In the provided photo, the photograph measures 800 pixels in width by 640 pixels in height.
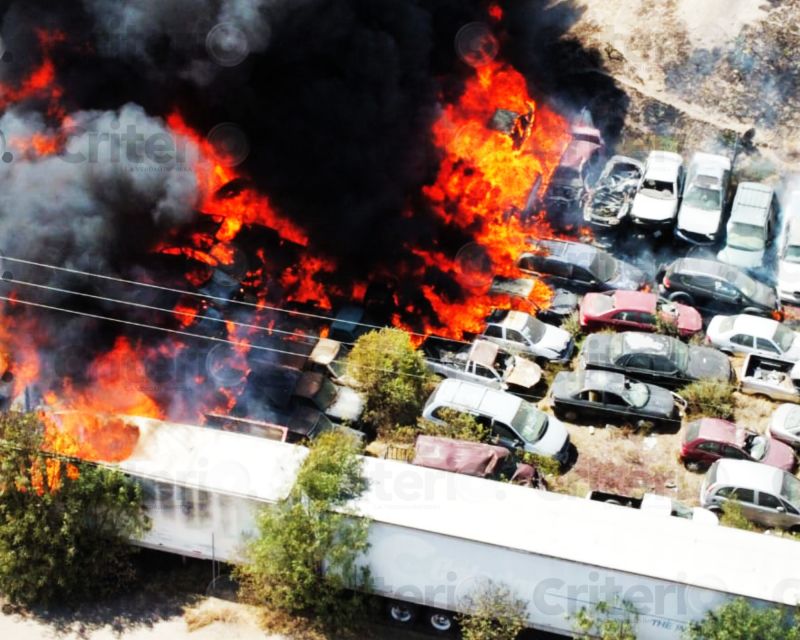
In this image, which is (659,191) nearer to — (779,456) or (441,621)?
(779,456)

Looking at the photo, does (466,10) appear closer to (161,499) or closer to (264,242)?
(264,242)

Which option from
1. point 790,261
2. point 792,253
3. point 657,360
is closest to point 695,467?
point 657,360

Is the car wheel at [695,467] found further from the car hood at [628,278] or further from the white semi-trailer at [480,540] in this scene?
the car hood at [628,278]

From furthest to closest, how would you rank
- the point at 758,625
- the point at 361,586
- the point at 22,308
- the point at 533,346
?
the point at 533,346, the point at 22,308, the point at 361,586, the point at 758,625

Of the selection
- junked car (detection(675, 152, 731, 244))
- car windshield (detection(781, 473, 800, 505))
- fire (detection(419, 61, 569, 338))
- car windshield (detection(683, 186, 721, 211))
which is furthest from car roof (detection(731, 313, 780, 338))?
→ car windshield (detection(683, 186, 721, 211))

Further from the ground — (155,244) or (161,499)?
(155,244)

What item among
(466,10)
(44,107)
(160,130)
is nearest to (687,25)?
(466,10)

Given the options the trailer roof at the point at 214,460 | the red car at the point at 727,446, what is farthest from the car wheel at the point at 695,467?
the trailer roof at the point at 214,460
